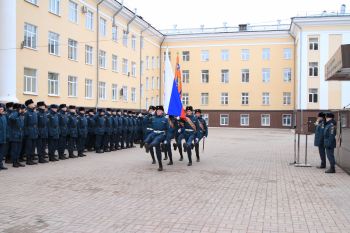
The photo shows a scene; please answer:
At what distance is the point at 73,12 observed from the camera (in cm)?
2867

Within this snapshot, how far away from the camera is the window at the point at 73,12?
28250 mm

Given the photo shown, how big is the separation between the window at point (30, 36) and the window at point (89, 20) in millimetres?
6751

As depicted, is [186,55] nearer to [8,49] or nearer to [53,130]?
[8,49]

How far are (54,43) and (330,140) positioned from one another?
1963 centimetres

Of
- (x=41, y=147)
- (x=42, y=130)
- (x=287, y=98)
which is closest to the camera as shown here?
(x=42, y=130)

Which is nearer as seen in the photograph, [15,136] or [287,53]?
[15,136]

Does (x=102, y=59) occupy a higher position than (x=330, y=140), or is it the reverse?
(x=102, y=59)

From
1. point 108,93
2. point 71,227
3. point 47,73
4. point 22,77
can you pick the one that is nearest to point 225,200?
point 71,227

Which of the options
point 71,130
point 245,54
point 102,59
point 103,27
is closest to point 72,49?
point 102,59

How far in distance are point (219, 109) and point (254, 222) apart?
44.9 m

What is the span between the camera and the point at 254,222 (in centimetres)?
628

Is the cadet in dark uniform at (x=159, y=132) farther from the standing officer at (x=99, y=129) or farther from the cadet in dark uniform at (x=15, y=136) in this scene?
the standing officer at (x=99, y=129)

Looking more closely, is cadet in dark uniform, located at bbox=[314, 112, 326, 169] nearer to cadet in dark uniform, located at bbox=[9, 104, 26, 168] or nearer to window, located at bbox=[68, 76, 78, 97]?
cadet in dark uniform, located at bbox=[9, 104, 26, 168]

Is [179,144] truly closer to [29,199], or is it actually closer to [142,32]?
[29,199]
